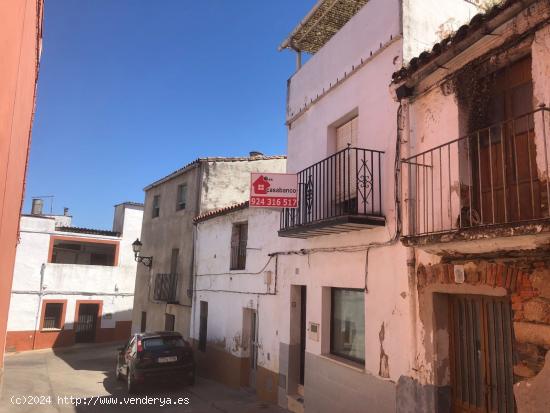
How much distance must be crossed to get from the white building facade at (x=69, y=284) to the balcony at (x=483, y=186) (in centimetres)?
2398

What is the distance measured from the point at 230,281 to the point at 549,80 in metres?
10.0

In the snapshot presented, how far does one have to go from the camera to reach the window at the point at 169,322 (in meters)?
17.0

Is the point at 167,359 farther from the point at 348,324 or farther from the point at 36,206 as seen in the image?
the point at 36,206

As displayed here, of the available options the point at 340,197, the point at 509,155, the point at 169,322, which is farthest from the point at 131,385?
the point at 509,155

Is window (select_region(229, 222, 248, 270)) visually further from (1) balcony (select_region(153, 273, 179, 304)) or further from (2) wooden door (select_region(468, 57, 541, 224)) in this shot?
(2) wooden door (select_region(468, 57, 541, 224))

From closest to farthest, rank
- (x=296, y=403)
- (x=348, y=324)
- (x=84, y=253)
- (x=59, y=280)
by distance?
(x=348, y=324) < (x=296, y=403) < (x=59, y=280) < (x=84, y=253)

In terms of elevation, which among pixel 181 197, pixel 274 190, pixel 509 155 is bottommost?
pixel 509 155

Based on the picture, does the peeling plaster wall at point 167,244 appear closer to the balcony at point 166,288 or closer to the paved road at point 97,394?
the balcony at point 166,288

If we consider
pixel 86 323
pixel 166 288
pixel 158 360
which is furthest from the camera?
pixel 86 323

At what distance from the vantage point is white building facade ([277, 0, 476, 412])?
6273mm

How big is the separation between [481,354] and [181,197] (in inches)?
580

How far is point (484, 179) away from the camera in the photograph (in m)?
5.26

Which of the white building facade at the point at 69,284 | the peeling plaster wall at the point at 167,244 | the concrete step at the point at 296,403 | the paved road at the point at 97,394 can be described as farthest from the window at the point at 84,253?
the concrete step at the point at 296,403

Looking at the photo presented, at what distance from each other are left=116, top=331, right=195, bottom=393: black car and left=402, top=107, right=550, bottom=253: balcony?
28.3 feet
